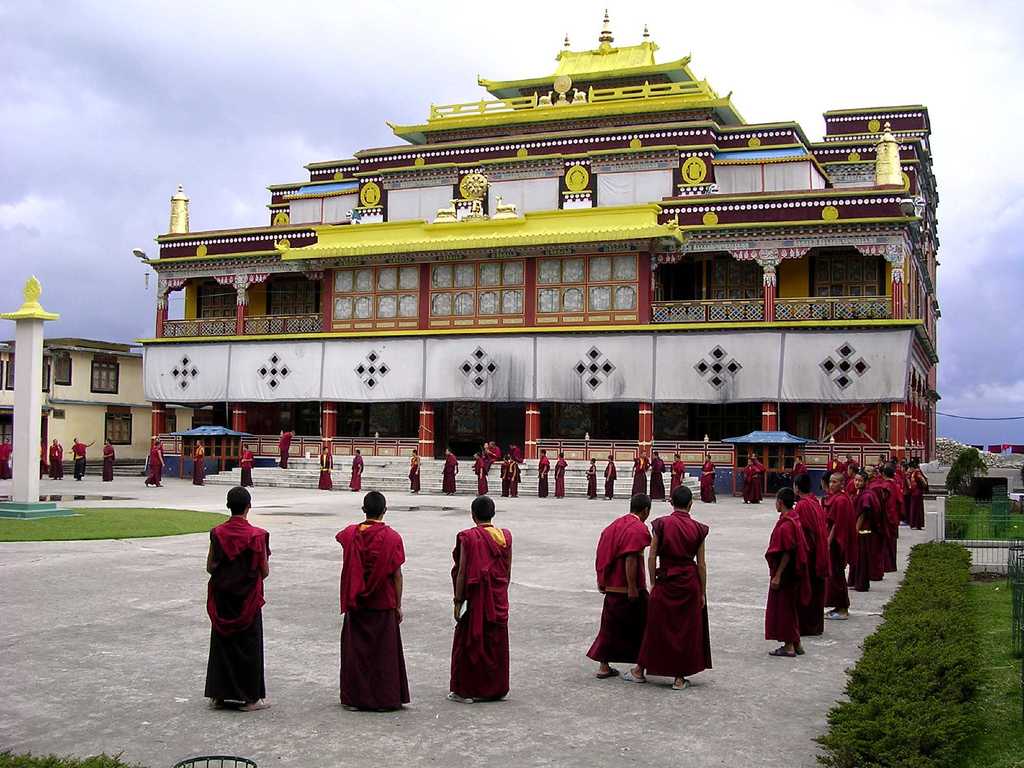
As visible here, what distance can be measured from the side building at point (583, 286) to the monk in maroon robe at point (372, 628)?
75.5 ft

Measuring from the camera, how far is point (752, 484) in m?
27.5

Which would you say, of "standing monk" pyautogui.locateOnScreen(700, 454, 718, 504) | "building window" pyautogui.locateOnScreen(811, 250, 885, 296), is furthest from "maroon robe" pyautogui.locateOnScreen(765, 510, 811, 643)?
"building window" pyautogui.locateOnScreen(811, 250, 885, 296)

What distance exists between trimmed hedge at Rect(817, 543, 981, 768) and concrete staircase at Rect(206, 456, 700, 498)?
19.6m

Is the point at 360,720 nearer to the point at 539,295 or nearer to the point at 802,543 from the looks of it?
the point at 802,543

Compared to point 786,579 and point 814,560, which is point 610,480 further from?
point 786,579

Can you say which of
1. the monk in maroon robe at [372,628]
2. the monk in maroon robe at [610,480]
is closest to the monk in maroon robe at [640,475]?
the monk in maroon robe at [610,480]

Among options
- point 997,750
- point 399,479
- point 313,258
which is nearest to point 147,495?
point 399,479

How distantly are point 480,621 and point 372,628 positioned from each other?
730mm

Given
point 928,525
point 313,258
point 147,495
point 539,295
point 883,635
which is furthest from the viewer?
point 313,258

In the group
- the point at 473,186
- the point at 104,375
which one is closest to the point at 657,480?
the point at 473,186

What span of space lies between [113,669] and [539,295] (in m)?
26.7

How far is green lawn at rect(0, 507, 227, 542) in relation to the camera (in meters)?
16.3

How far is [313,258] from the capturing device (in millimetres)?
36281

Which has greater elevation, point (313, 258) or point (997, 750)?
point (313, 258)
